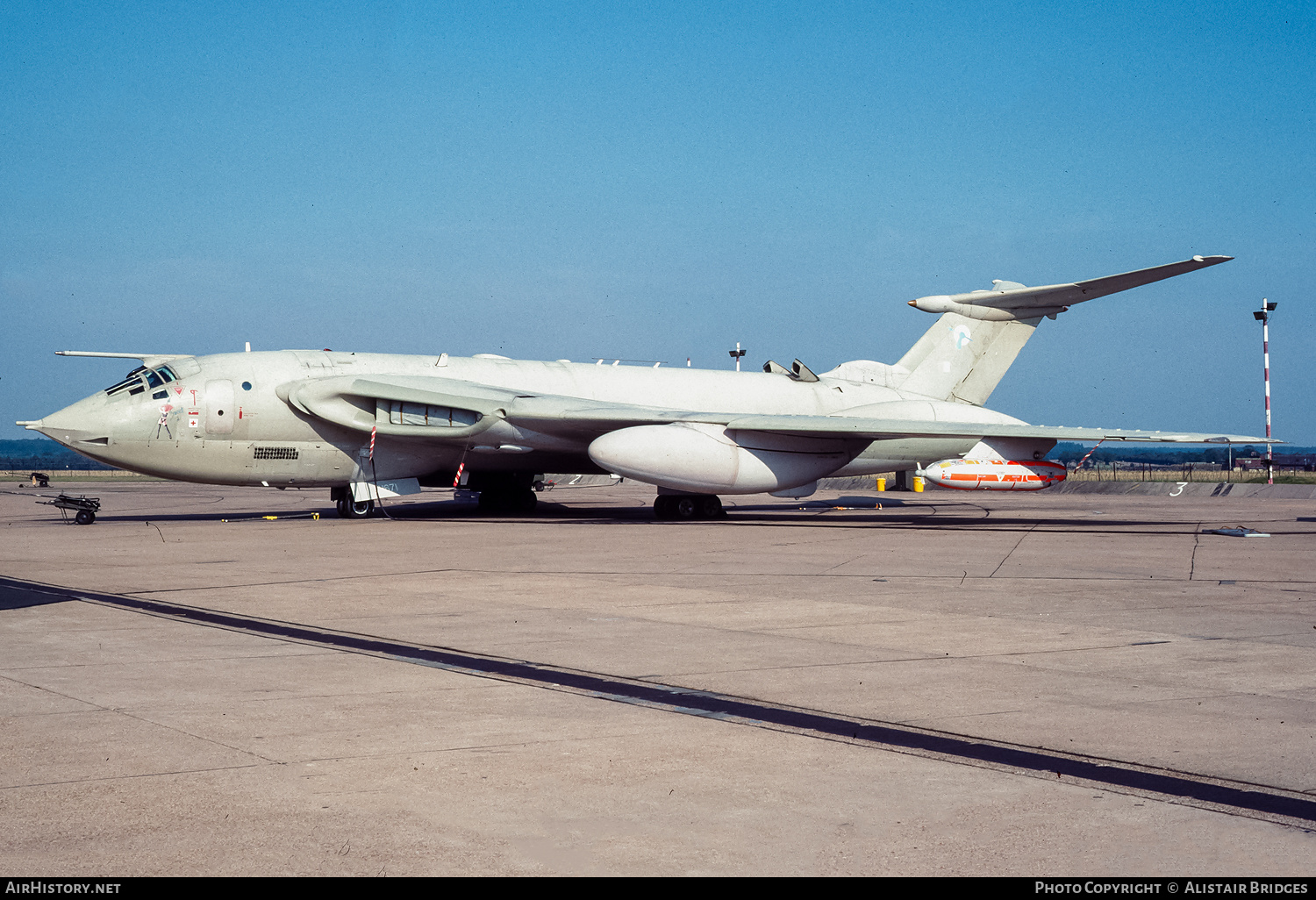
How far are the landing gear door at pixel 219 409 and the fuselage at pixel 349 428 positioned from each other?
0.02 meters

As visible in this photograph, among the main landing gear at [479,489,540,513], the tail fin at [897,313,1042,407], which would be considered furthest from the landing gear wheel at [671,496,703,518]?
the tail fin at [897,313,1042,407]

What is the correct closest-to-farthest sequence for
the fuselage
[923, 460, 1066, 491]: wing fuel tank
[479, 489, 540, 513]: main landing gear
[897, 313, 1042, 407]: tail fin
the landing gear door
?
1. the fuselage
2. the landing gear door
3. [923, 460, 1066, 491]: wing fuel tank
4. [479, 489, 540, 513]: main landing gear
5. [897, 313, 1042, 407]: tail fin

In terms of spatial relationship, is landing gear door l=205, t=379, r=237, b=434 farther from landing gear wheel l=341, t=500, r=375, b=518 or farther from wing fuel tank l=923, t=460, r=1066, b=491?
wing fuel tank l=923, t=460, r=1066, b=491

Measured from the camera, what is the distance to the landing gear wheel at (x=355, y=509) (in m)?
23.6

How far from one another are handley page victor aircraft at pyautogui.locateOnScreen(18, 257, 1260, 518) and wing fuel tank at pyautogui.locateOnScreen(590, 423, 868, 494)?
0.03m

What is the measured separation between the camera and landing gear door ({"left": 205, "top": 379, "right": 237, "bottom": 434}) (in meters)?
21.7

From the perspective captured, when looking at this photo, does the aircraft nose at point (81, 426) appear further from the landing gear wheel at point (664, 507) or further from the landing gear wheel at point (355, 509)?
the landing gear wheel at point (664, 507)

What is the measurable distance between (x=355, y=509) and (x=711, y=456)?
715cm

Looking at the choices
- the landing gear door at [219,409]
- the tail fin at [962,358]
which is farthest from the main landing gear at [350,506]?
the tail fin at [962,358]

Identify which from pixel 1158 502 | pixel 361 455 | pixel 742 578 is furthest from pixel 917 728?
pixel 1158 502

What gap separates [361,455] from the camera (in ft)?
76.2

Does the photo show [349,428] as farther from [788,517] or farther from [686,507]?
[788,517]

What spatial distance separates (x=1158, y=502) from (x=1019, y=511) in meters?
8.19
